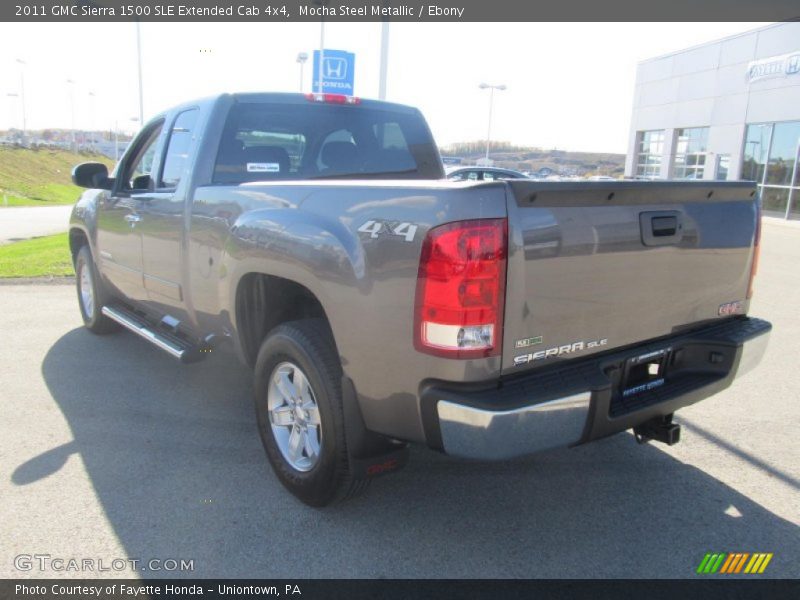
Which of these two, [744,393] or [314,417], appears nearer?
[314,417]

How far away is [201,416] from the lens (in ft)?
14.2

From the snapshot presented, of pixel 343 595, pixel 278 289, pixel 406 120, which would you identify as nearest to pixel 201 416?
pixel 278 289

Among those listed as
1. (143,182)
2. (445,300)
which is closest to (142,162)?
(143,182)

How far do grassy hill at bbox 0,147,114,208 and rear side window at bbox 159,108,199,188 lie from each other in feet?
84.2

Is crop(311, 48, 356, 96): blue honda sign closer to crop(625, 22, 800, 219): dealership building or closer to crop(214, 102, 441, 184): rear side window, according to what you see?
crop(214, 102, 441, 184): rear side window

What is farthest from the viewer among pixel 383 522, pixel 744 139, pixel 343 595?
pixel 744 139

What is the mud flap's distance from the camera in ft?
8.98

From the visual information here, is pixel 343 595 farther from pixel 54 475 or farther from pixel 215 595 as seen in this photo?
pixel 54 475

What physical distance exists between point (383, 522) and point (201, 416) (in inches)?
70.5

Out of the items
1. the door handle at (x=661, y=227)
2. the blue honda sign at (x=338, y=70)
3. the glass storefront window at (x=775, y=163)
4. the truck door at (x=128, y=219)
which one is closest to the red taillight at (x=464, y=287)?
the door handle at (x=661, y=227)

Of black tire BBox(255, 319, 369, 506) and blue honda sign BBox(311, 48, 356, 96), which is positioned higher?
blue honda sign BBox(311, 48, 356, 96)

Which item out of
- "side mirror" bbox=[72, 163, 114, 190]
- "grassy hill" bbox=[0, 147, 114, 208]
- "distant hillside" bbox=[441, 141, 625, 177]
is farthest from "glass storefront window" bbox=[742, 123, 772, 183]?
"grassy hill" bbox=[0, 147, 114, 208]

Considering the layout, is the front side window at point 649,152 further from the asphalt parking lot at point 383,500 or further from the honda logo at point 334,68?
the asphalt parking lot at point 383,500

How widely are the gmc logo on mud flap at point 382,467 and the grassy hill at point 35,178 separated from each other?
2818 cm
